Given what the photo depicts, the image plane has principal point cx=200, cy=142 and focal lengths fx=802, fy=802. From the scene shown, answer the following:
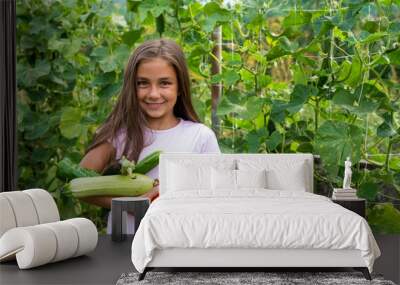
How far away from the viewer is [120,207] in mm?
5895

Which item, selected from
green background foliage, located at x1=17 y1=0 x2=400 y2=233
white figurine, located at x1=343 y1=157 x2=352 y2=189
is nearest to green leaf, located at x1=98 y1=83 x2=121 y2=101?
green background foliage, located at x1=17 y1=0 x2=400 y2=233

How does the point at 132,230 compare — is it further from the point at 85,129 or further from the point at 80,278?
the point at 80,278

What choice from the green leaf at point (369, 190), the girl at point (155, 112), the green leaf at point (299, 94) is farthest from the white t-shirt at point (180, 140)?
the green leaf at point (369, 190)

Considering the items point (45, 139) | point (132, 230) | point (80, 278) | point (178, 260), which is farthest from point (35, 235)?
point (45, 139)

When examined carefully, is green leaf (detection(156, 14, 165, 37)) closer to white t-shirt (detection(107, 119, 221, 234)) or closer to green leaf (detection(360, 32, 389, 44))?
white t-shirt (detection(107, 119, 221, 234))

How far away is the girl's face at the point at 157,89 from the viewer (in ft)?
21.2

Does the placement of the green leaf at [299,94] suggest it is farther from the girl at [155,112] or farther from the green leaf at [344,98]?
the girl at [155,112]

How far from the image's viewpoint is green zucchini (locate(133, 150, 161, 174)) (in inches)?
256

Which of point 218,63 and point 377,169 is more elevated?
point 218,63

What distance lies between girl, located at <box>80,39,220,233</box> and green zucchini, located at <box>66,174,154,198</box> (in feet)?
0.19

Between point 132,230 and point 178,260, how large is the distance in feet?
5.95

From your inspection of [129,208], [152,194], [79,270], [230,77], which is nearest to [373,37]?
[230,77]

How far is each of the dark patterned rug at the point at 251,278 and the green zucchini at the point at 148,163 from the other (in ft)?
5.85

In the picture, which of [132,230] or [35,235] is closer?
[35,235]
